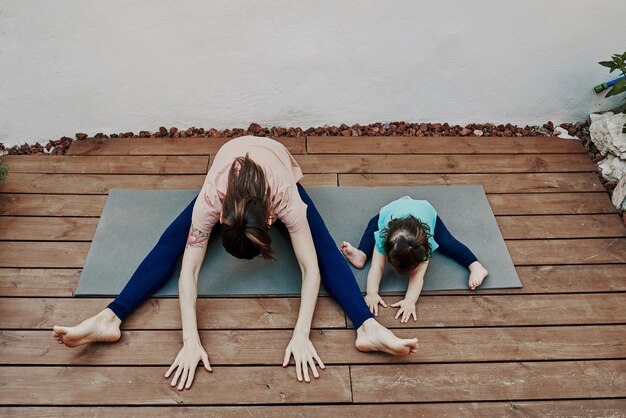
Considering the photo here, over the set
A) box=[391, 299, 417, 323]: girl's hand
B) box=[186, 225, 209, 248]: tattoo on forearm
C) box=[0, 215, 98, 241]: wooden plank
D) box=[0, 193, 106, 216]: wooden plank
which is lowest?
box=[391, 299, 417, 323]: girl's hand

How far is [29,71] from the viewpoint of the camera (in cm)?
290

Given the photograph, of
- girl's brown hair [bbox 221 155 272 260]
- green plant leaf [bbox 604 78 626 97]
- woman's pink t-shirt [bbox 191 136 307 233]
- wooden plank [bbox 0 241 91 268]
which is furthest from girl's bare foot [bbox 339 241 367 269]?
green plant leaf [bbox 604 78 626 97]

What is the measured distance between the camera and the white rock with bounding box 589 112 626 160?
2928 millimetres

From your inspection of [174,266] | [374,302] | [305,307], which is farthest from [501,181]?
[174,266]

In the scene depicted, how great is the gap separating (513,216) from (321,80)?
1178 millimetres

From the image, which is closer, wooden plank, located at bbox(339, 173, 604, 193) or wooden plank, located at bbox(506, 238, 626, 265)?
wooden plank, located at bbox(506, 238, 626, 265)

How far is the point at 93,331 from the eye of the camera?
221 centimetres

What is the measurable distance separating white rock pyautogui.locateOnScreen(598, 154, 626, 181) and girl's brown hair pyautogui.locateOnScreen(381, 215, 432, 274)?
126 cm

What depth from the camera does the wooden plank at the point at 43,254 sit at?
2539 millimetres

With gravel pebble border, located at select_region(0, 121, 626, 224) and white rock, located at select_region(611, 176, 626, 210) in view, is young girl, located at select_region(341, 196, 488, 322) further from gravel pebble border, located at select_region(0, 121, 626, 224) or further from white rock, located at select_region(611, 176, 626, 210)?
white rock, located at select_region(611, 176, 626, 210)

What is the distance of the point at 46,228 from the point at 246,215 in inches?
48.0

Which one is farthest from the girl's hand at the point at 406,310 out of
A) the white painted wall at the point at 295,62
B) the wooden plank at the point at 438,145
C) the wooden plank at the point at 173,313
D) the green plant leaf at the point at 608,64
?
the green plant leaf at the point at 608,64

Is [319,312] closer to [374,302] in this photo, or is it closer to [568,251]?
[374,302]

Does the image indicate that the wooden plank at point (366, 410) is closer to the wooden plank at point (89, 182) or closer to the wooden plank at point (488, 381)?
the wooden plank at point (488, 381)
